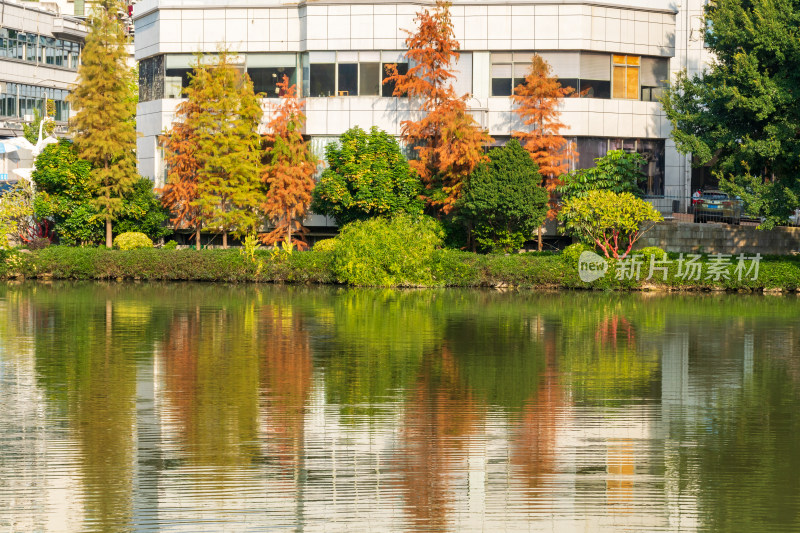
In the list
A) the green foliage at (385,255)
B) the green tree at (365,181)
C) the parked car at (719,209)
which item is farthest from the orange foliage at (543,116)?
the green foliage at (385,255)

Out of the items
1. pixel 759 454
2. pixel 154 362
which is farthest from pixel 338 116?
pixel 759 454

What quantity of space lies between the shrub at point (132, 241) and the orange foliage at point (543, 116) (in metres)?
14.4

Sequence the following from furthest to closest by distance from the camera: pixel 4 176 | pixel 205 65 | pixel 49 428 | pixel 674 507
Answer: pixel 4 176, pixel 205 65, pixel 49 428, pixel 674 507

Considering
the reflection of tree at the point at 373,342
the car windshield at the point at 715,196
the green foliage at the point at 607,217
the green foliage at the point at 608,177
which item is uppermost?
the green foliage at the point at 608,177

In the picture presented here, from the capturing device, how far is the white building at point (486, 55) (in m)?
42.7

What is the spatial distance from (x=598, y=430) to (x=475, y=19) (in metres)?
31.1

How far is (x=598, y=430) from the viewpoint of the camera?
13961 millimetres

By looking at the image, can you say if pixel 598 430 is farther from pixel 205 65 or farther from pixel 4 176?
pixel 4 176

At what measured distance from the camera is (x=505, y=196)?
3881 cm

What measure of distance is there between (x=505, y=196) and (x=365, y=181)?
5202mm

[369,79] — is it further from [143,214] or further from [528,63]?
[143,214]

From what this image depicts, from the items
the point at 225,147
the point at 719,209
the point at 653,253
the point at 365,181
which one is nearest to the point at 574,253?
the point at 653,253

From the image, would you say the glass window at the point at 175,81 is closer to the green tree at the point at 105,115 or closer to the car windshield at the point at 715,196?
the green tree at the point at 105,115

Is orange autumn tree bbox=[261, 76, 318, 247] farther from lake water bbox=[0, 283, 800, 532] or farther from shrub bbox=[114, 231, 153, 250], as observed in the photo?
lake water bbox=[0, 283, 800, 532]
